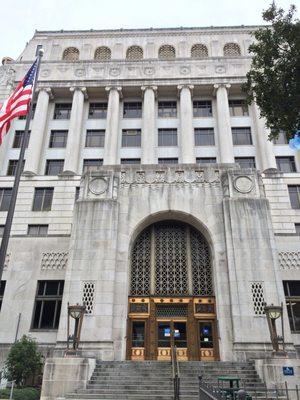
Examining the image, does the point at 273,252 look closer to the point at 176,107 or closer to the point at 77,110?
the point at 176,107

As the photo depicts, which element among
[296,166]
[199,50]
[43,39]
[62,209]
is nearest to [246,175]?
[296,166]

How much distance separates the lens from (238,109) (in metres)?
37.9

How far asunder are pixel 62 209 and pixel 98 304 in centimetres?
1295

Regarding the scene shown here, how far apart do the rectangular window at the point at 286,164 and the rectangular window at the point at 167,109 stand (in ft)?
38.7

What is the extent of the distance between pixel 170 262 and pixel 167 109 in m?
20.7

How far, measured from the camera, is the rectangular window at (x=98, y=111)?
3846cm

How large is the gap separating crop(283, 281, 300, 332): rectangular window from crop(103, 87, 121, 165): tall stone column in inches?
739

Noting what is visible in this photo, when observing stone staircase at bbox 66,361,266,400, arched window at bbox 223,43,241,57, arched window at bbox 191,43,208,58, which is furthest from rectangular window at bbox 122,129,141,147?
stone staircase at bbox 66,361,266,400

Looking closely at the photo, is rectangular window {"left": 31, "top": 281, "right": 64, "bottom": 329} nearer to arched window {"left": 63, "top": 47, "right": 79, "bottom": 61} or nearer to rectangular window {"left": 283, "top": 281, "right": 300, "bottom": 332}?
rectangular window {"left": 283, "top": 281, "right": 300, "bottom": 332}

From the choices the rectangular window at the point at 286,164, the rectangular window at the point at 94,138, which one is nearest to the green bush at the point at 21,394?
the rectangular window at the point at 94,138

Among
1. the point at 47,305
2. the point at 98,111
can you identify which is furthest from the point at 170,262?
the point at 98,111

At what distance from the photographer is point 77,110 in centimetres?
3731

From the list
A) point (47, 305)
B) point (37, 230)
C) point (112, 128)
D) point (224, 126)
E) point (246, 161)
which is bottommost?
point (47, 305)

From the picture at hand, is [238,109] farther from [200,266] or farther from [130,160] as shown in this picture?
[200,266]
